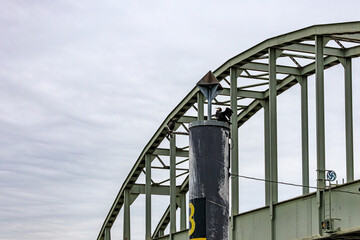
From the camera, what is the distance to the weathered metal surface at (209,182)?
A: 1592 centimetres

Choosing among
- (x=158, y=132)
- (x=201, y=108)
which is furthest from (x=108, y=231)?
(x=201, y=108)

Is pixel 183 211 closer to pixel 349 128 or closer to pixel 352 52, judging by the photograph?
pixel 349 128

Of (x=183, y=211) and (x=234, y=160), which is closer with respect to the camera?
(x=234, y=160)

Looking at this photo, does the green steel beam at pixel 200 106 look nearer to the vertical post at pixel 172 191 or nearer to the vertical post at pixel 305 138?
the vertical post at pixel 172 191

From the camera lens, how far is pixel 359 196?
22.9m

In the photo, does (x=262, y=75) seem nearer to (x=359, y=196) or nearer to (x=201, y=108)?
(x=201, y=108)

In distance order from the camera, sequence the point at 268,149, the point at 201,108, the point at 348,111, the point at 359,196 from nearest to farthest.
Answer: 1. the point at 359,196
2. the point at 348,111
3. the point at 268,149
4. the point at 201,108

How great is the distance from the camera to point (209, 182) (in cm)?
1603

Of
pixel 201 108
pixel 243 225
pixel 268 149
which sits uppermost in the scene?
pixel 201 108

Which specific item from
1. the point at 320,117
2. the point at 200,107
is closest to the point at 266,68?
the point at 200,107

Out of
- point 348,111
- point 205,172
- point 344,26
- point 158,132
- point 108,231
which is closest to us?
point 205,172

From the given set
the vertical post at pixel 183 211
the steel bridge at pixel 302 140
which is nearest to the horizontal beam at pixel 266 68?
the steel bridge at pixel 302 140

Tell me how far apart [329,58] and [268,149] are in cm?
487

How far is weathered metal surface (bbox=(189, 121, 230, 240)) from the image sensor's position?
15.9 meters
